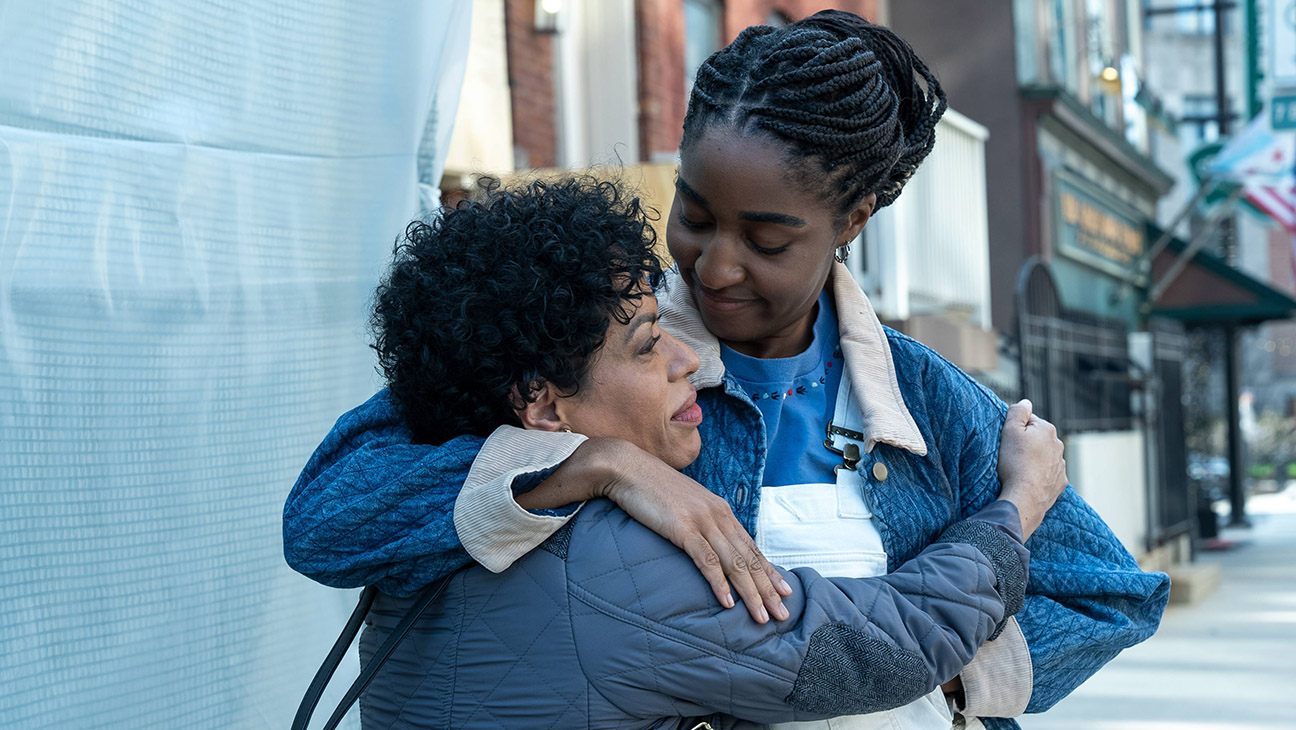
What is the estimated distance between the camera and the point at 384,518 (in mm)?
1599

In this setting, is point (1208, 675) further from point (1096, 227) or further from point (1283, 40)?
point (1096, 227)

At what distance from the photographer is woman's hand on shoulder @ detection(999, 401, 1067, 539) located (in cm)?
188

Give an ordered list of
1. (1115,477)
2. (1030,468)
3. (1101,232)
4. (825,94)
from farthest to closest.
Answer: (1101,232), (1115,477), (1030,468), (825,94)

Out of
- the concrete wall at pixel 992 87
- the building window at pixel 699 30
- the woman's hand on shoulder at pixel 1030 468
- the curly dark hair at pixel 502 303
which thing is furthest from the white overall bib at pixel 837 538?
the concrete wall at pixel 992 87

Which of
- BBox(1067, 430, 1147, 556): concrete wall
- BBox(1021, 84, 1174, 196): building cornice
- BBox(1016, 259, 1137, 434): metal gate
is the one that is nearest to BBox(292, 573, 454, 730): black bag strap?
BBox(1016, 259, 1137, 434): metal gate

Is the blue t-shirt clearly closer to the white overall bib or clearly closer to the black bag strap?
the white overall bib

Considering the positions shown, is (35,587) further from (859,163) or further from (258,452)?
(859,163)

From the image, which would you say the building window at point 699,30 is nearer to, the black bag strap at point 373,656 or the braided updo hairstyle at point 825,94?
the braided updo hairstyle at point 825,94

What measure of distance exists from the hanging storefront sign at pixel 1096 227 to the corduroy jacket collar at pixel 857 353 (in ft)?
44.3

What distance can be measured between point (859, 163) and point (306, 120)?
1.25 metres

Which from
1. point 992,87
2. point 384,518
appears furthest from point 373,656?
point 992,87

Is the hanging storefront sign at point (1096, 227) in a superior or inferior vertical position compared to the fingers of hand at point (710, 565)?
superior

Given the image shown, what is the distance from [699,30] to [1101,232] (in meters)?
8.74

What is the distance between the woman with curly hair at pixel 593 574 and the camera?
60.1 inches
